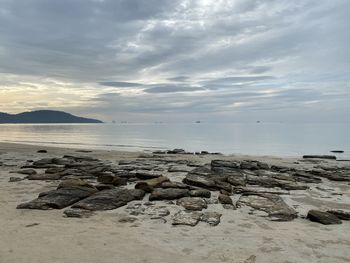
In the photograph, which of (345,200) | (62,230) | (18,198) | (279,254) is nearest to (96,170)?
(18,198)

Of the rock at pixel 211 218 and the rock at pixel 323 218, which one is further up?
the rock at pixel 323 218

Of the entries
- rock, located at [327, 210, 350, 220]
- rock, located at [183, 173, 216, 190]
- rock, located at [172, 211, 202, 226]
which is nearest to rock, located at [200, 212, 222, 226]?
rock, located at [172, 211, 202, 226]

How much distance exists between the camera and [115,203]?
8453 mm

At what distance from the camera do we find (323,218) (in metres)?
7.65

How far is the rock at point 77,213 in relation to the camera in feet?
24.6

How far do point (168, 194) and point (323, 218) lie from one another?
12.6ft

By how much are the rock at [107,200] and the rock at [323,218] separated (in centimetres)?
434

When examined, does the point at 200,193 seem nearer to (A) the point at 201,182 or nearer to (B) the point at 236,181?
(A) the point at 201,182

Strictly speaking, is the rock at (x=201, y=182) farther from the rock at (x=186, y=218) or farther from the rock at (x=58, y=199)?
the rock at (x=58, y=199)

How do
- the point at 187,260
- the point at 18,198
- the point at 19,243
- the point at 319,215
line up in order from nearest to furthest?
the point at 187,260, the point at 19,243, the point at 319,215, the point at 18,198

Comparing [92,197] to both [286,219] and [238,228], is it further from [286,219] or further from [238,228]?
[286,219]

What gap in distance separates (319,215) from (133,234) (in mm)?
Result: 4249

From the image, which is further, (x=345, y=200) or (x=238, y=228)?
(x=345, y=200)

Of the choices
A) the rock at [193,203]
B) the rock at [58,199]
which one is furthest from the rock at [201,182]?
the rock at [58,199]
